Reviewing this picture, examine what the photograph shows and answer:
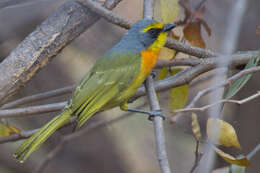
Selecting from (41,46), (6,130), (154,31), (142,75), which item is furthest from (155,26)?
(6,130)

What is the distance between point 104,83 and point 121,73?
0.16m

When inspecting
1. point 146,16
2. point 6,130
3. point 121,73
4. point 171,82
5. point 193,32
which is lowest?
point 6,130

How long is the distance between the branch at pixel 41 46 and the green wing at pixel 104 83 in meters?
0.37

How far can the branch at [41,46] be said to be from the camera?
3.19 meters

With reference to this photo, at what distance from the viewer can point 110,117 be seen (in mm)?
5895

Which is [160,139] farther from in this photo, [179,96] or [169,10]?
[169,10]

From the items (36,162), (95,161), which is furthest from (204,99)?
(36,162)

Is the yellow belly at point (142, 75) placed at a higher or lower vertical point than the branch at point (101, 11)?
lower

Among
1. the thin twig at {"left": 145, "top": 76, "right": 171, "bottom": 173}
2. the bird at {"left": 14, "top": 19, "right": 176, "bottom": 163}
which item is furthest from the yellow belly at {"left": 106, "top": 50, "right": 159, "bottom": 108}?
the thin twig at {"left": 145, "top": 76, "right": 171, "bottom": 173}

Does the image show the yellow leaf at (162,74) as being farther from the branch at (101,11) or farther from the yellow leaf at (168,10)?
the branch at (101,11)

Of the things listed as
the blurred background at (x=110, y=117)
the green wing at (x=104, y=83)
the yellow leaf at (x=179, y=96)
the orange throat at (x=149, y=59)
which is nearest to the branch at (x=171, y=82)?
the yellow leaf at (x=179, y=96)

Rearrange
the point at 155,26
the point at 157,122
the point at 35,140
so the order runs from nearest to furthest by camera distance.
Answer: the point at 157,122 < the point at 35,140 < the point at 155,26

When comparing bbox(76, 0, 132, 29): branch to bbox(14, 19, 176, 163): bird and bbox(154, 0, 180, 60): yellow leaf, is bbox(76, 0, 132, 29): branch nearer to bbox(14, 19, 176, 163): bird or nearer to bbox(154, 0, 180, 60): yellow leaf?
bbox(14, 19, 176, 163): bird

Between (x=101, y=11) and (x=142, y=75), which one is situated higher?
(x=101, y=11)
